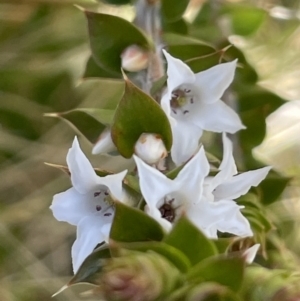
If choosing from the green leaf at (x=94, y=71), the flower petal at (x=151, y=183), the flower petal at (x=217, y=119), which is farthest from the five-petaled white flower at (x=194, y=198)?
the green leaf at (x=94, y=71)

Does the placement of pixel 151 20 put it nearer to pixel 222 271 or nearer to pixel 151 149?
pixel 151 149

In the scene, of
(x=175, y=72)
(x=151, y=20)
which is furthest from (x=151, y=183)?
(x=151, y=20)

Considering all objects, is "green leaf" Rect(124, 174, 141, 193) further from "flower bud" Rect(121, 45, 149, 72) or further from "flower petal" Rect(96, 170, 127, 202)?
"flower bud" Rect(121, 45, 149, 72)

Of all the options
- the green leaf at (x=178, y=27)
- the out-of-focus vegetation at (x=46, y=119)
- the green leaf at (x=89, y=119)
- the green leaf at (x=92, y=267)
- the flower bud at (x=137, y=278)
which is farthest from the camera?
the out-of-focus vegetation at (x=46, y=119)

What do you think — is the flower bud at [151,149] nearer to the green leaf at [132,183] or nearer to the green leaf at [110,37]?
the green leaf at [132,183]

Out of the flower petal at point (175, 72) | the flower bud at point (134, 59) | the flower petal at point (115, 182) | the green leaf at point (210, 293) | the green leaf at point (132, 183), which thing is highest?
the flower petal at point (175, 72)

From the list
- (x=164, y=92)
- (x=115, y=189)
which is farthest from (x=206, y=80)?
(x=115, y=189)

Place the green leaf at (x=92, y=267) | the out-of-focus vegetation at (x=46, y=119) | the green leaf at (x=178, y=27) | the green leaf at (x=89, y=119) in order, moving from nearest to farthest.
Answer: the green leaf at (x=92, y=267), the green leaf at (x=89, y=119), the green leaf at (x=178, y=27), the out-of-focus vegetation at (x=46, y=119)
